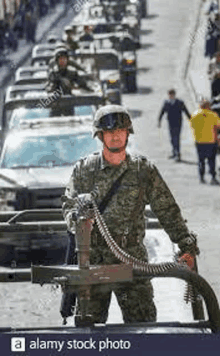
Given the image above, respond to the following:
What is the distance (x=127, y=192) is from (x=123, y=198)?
41 mm

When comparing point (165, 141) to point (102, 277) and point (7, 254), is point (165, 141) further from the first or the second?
point (102, 277)

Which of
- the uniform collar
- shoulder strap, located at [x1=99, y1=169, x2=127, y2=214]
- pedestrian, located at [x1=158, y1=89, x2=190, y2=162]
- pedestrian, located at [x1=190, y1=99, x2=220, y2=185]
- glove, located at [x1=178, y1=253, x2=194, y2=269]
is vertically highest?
pedestrian, located at [x1=158, y1=89, x2=190, y2=162]

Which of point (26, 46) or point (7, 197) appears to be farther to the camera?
point (26, 46)

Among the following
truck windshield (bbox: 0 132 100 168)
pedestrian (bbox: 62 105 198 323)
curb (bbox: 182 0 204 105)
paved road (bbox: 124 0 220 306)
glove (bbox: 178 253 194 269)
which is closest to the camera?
glove (bbox: 178 253 194 269)

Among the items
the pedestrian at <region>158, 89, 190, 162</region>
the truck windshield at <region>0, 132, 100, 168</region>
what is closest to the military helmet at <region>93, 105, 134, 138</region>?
the truck windshield at <region>0, 132, 100, 168</region>

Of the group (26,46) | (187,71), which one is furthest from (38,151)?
(26,46)

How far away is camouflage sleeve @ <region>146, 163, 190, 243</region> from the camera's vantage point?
24.5 feet

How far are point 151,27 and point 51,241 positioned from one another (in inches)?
1666

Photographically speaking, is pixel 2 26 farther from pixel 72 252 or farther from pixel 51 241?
pixel 72 252

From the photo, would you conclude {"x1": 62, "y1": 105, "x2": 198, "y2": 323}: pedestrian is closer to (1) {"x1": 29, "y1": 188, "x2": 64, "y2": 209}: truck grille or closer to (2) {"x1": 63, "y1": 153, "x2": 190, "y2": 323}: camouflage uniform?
(2) {"x1": 63, "y1": 153, "x2": 190, "y2": 323}: camouflage uniform

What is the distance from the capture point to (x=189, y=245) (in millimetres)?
7367

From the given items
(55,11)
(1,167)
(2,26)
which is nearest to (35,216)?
(1,167)

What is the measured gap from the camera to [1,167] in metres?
17.7
